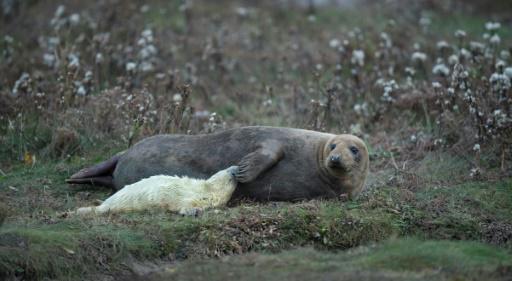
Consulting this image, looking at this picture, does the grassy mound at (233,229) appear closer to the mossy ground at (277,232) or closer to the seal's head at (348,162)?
the mossy ground at (277,232)

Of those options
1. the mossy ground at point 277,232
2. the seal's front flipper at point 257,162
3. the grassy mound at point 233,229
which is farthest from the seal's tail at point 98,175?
the seal's front flipper at point 257,162

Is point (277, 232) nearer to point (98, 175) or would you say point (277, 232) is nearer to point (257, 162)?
point (257, 162)

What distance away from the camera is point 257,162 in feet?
27.7

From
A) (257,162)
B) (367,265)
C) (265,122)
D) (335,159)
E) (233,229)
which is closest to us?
(367,265)

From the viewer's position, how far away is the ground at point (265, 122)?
6.96m

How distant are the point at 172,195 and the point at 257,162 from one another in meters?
0.89

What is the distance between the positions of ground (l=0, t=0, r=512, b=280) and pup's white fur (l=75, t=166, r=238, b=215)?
18cm

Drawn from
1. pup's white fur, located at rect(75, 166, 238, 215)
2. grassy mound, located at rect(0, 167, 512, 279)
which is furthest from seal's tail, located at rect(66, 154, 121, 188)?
pup's white fur, located at rect(75, 166, 238, 215)

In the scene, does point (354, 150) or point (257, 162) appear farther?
point (354, 150)

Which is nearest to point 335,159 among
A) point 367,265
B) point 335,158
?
point 335,158

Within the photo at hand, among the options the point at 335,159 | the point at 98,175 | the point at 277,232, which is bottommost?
the point at 277,232

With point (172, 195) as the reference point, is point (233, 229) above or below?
below

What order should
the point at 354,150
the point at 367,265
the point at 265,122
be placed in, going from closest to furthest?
1. the point at 367,265
2. the point at 354,150
3. the point at 265,122

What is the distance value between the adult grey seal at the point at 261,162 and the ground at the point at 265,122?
0.25 m
